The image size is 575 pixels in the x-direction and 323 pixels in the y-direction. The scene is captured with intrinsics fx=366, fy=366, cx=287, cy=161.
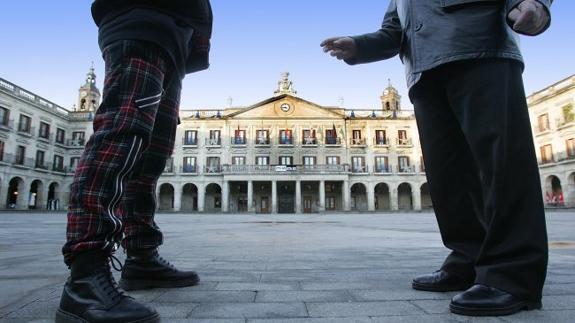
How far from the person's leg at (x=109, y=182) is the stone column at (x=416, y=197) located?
3574 centimetres

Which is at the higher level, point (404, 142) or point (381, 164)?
point (404, 142)

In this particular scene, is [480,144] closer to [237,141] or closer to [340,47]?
[340,47]

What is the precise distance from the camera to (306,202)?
37.2 meters

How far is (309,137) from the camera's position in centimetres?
3738

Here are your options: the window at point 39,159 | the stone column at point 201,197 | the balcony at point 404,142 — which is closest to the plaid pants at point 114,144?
the stone column at point 201,197

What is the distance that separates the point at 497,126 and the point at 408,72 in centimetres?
65

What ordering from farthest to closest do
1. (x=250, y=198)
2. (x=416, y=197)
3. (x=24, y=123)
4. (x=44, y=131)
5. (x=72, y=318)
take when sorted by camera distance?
(x=416, y=197)
(x=250, y=198)
(x=44, y=131)
(x=24, y=123)
(x=72, y=318)

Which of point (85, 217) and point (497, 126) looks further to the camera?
point (497, 126)

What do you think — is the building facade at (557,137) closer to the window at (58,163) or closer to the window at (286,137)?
the window at (286,137)

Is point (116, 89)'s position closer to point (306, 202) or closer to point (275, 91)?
point (306, 202)

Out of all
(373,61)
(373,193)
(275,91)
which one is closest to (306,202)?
(373,193)

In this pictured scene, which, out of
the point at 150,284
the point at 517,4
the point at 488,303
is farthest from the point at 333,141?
the point at 488,303

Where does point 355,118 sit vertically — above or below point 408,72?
above

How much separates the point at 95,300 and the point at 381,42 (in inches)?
76.0
